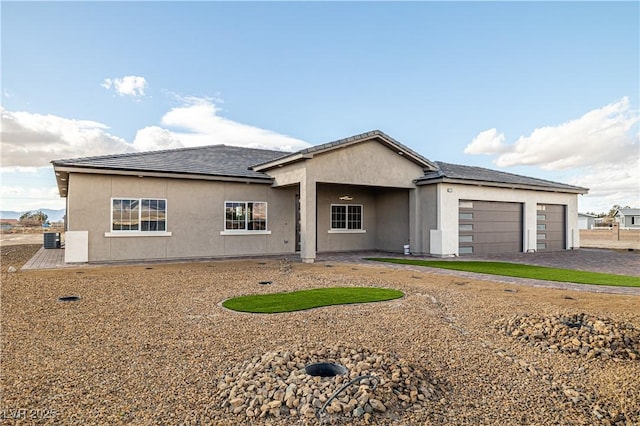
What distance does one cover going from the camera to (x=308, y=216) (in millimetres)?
13750

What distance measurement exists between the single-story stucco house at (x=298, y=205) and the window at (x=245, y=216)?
43 millimetres

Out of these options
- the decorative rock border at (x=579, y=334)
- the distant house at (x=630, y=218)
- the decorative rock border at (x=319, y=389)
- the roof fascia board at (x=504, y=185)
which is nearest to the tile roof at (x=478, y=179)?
the roof fascia board at (x=504, y=185)

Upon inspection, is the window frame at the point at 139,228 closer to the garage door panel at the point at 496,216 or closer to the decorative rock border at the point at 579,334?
the decorative rock border at the point at 579,334

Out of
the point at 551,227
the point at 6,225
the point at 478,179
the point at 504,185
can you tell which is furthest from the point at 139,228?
the point at 6,225

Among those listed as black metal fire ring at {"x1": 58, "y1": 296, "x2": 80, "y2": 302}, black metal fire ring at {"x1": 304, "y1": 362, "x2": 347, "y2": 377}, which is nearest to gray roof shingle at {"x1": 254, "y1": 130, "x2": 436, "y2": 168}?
black metal fire ring at {"x1": 58, "y1": 296, "x2": 80, "y2": 302}

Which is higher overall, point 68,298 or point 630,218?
point 630,218

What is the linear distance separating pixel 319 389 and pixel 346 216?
610 inches

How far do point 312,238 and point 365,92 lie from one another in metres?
9.10

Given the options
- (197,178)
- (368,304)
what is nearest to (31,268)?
(197,178)

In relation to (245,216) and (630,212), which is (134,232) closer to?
(245,216)

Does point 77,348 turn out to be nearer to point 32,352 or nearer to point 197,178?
point 32,352

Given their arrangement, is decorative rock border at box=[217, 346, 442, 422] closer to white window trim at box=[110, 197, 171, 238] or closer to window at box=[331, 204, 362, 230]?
white window trim at box=[110, 197, 171, 238]

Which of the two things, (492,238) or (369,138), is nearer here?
(369,138)

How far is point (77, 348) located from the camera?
475cm
